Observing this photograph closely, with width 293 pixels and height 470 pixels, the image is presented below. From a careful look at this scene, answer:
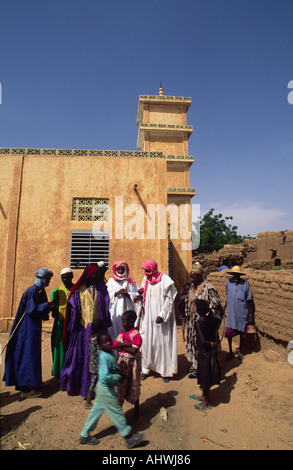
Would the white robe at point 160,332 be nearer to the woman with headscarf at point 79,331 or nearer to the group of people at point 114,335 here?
the group of people at point 114,335

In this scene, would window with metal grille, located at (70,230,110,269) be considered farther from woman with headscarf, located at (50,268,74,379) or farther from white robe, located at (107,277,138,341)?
woman with headscarf, located at (50,268,74,379)

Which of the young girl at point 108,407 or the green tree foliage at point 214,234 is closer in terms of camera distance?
the young girl at point 108,407

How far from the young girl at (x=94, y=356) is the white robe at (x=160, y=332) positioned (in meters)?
1.15

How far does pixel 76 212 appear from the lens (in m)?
7.15

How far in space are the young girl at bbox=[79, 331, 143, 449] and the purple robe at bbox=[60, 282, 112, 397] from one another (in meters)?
0.99

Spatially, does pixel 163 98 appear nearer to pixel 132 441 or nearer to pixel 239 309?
pixel 239 309

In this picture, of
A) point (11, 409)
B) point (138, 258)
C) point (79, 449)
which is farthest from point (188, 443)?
point (138, 258)

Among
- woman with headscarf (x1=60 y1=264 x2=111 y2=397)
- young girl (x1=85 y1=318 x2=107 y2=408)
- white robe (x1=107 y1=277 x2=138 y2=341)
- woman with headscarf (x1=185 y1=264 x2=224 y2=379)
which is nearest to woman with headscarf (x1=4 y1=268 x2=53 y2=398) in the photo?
woman with headscarf (x1=60 y1=264 x2=111 y2=397)

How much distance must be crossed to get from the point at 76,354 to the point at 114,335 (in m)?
0.94

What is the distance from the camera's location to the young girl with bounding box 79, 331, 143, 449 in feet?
8.18

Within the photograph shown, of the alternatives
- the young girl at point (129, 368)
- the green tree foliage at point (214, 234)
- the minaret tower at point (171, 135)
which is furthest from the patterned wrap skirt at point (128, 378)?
the green tree foliage at point (214, 234)

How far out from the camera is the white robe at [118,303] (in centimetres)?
438

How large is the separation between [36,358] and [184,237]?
29.7ft

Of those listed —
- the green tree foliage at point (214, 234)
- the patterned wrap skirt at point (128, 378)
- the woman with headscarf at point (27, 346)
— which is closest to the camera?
the patterned wrap skirt at point (128, 378)
